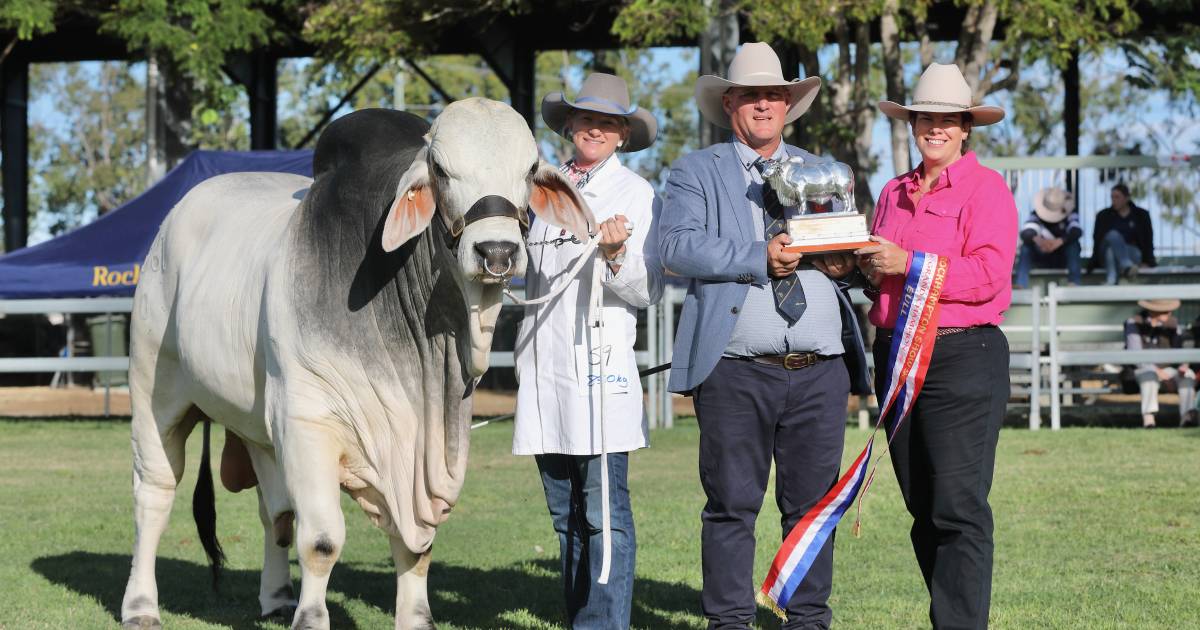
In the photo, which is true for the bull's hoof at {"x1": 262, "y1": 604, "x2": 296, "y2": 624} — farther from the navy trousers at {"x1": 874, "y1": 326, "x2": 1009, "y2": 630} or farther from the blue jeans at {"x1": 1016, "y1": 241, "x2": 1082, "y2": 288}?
the blue jeans at {"x1": 1016, "y1": 241, "x2": 1082, "y2": 288}

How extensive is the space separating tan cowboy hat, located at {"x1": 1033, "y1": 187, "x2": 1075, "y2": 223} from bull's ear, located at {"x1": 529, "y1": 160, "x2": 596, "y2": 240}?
1316 cm

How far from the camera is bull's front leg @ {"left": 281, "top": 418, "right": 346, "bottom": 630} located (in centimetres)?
530

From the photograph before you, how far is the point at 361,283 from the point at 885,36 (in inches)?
508

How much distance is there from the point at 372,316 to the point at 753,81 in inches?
62.1

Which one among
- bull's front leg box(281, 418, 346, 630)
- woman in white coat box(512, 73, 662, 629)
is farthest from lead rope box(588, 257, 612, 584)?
bull's front leg box(281, 418, 346, 630)

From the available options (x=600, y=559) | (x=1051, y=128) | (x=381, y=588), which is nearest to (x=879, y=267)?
(x=600, y=559)

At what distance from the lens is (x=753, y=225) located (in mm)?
5250

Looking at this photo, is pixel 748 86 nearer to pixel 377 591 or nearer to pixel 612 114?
pixel 612 114

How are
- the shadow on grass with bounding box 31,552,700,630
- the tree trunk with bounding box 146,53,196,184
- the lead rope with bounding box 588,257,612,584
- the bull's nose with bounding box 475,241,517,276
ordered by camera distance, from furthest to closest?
the tree trunk with bounding box 146,53,196,184
the shadow on grass with bounding box 31,552,700,630
the lead rope with bounding box 588,257,612,584
the bull's nose with bounding box 475,241,517,276

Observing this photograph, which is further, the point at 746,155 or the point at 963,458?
the point at 746,155

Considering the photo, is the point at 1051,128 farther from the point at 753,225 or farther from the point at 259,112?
the point at 753,225

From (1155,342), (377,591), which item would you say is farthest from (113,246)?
(1155,342)

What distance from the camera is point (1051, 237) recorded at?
17.3 m

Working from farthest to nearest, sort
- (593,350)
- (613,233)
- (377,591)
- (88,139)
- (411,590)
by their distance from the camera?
(88,139) < (377,591) < (411,590) < (593,350) < (613,233)
